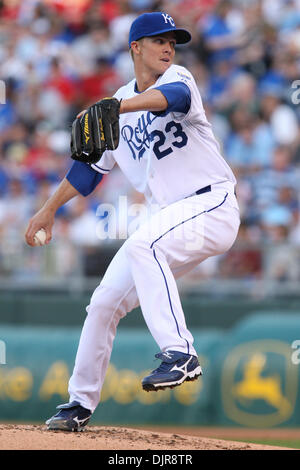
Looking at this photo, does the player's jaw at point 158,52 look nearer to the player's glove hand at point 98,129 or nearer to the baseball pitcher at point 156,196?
the baseball pitcher at point 156,196

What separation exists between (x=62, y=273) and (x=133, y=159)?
4373mm

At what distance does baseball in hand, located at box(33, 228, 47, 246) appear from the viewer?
480 centimetres

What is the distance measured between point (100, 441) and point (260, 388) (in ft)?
14.1

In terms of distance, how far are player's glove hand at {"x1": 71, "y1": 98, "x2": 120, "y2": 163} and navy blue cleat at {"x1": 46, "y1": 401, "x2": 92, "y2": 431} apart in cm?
147

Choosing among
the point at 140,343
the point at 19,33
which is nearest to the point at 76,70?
the point at 19,33

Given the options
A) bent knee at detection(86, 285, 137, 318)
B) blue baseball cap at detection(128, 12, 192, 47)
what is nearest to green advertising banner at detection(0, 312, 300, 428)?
bent knee at detection(86, 285, 137, 318)

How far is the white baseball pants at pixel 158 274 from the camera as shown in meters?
4.12

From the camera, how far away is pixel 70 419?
15.5 feet

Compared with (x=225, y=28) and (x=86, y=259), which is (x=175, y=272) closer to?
(x=86, y=259)

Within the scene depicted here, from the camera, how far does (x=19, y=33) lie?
12391mm

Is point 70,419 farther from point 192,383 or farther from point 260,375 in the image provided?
point 260,375

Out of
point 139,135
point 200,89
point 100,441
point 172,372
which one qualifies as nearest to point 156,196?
point 139,135

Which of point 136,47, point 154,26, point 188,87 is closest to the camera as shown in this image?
point 188,87

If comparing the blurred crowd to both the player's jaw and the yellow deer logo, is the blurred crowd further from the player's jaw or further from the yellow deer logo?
the player's jaw
